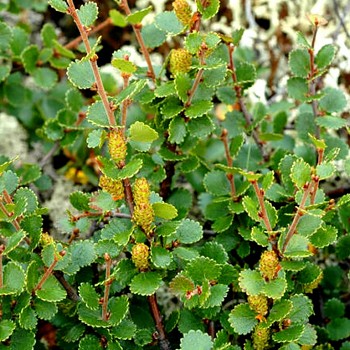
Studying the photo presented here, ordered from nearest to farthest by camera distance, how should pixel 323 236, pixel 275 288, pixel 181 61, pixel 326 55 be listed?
1. pixel 275 288
2. pixel 323 236
3. pixel 181 61
4. pixel 326 55

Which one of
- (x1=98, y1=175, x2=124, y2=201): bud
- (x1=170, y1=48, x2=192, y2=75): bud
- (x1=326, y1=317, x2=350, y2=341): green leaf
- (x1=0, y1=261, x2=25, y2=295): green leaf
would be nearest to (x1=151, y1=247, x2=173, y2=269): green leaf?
(x1=98, y1=175, x2=124, y2=201): bud

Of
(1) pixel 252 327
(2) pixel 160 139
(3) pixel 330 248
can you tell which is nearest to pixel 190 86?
(2) pixel 160 139

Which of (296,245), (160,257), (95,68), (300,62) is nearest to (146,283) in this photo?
(160,257)

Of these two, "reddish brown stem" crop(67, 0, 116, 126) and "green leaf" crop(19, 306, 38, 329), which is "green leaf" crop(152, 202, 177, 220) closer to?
"reddish brown stem" crop(67, 0, 116, 126)

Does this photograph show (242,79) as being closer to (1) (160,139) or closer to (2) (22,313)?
(1) (160,139)

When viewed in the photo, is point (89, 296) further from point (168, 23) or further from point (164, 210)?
point (168, 23)

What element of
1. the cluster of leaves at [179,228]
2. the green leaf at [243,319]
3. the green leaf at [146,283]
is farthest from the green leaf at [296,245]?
the green leaf at [146,283]
